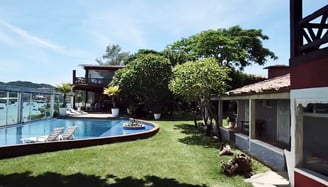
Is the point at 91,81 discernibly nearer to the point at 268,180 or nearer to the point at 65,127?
the point at 65,127

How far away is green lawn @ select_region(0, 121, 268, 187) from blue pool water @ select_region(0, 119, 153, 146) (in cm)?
610

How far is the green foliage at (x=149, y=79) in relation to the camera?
28.2m

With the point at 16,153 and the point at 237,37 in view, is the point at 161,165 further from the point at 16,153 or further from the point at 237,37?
the point at 237,37

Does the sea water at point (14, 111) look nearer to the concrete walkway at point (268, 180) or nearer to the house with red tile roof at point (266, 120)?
the house with red tile roof at point (266, 120)

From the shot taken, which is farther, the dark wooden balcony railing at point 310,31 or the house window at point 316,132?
the house window at point 316,132

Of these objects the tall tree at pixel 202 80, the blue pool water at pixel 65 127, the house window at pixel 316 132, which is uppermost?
the tall tree at pixel 202 80

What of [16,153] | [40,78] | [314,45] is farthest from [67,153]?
[40,78]

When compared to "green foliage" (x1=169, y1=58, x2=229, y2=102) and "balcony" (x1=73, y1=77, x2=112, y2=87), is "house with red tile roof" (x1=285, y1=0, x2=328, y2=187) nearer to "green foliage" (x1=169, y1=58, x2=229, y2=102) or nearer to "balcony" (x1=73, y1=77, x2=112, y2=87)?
"green foliage" (x1=169, y1=58, x2=229, y2=102)

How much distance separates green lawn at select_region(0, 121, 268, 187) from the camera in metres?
7.96

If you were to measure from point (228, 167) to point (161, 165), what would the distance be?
82.8 inches

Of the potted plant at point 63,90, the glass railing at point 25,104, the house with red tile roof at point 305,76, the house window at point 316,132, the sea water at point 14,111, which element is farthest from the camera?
the potted plant at point 63,90

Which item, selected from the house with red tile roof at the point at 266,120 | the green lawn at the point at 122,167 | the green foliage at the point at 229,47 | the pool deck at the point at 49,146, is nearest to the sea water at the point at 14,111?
the pool deck at the point at 49,146

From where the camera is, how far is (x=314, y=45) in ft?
21.7

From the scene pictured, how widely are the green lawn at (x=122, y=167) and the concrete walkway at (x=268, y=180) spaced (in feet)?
1.05
